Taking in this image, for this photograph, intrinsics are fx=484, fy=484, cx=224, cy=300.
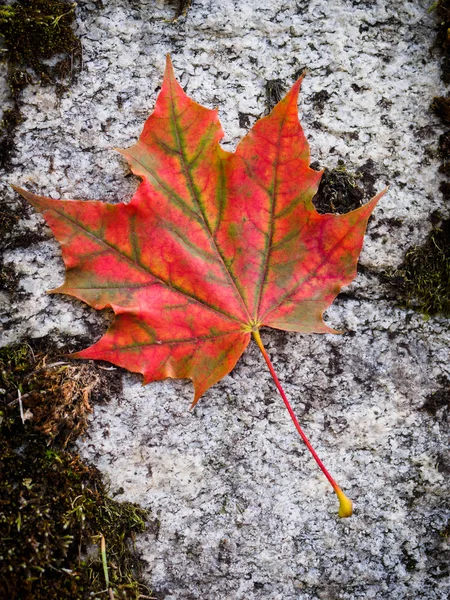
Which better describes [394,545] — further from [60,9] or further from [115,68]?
[60,9]

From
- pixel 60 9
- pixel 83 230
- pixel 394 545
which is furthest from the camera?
pixel 394 545

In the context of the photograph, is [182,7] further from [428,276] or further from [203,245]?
[428,276]

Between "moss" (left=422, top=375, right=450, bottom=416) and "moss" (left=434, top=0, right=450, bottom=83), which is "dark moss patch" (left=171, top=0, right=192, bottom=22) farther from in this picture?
"moss" (left=422, top=375, right=450, bottom=416)

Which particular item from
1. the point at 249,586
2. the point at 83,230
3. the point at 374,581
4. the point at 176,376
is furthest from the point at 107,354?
the point at 374,581

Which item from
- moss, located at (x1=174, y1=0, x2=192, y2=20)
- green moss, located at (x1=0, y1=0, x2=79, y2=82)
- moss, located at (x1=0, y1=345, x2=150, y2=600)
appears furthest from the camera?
moss, located at (x1=174, y1=0, x2=192, y2=20)

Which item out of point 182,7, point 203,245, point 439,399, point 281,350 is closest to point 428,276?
point 439,399

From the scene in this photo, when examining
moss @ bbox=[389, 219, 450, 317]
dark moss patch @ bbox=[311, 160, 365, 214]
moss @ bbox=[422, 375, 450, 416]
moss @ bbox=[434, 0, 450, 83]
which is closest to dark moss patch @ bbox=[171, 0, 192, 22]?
dark moss patch @ bbox=[311, 160, 365, 214]
